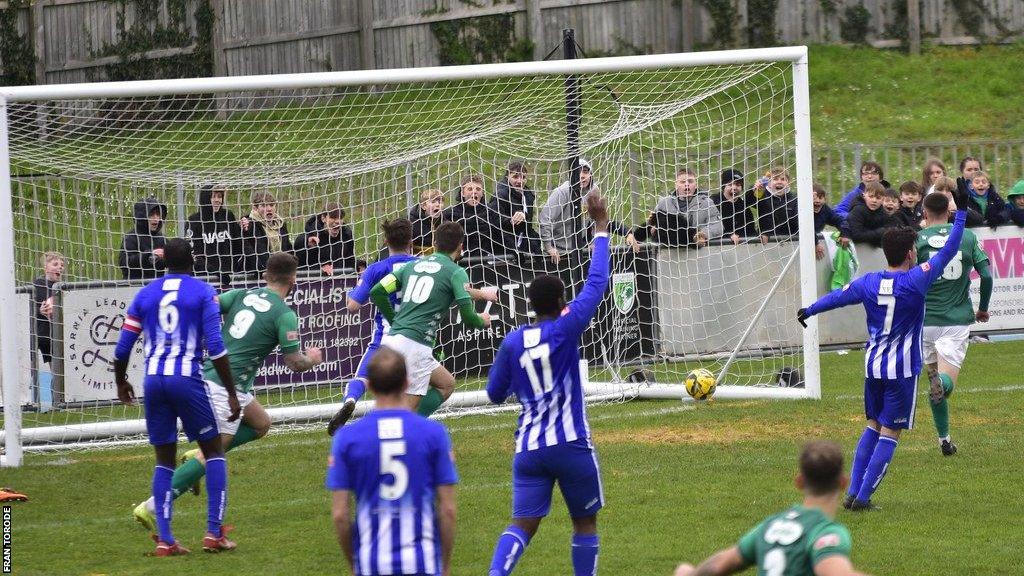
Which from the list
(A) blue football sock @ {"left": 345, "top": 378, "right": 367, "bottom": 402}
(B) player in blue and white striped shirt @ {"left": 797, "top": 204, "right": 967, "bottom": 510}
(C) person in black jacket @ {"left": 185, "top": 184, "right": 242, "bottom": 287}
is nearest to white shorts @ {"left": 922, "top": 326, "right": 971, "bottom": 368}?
(B) player in blue and white striped shirt @ {"left": 797, "top": 204, "right": 967, "bottom": 510}

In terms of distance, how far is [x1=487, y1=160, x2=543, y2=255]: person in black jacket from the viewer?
14250 mm

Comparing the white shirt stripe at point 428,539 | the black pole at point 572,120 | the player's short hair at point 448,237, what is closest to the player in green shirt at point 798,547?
the white shirt stripe at point 428,539

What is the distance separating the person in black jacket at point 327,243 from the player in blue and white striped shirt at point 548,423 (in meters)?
7.29

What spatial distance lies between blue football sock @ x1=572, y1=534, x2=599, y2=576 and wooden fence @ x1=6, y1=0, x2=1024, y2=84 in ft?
62.0

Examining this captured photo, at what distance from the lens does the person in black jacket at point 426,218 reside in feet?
45.6

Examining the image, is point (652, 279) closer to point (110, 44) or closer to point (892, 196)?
point (892, 196)

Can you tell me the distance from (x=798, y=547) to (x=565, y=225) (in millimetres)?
10265

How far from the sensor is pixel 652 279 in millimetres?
14852

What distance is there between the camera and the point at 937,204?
32.5 feet

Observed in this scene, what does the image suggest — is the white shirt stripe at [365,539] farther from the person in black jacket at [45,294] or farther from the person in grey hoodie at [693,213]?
the person in grey hoodie at [693,213]

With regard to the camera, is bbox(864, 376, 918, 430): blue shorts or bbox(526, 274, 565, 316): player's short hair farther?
bbox(864, 376, 918, 430): blue shorts

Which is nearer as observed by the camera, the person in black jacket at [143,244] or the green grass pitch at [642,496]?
the green grass pitch at [642,496]

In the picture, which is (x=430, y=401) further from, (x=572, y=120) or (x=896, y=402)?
(x=572, y=120)

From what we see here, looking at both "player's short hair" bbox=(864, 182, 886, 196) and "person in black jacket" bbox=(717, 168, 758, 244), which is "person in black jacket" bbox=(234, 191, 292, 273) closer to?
"person in black jacket" bbox=(717, 168, 758, 244)
